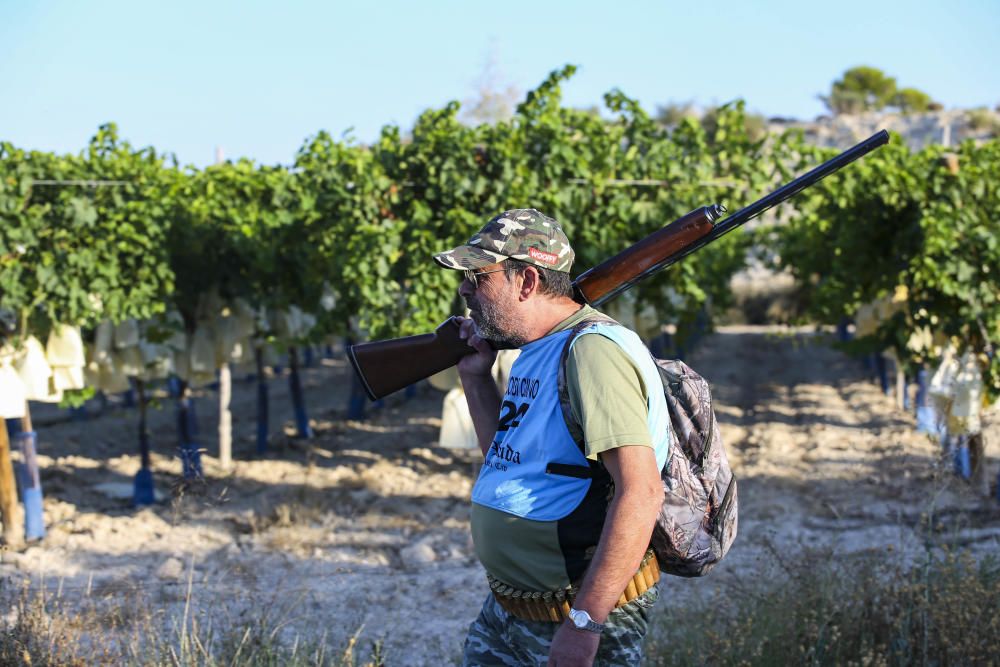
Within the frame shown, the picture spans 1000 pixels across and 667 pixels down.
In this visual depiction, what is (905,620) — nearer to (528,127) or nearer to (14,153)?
(528,127)

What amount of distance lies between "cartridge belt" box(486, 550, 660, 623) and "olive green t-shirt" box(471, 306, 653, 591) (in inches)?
0.8

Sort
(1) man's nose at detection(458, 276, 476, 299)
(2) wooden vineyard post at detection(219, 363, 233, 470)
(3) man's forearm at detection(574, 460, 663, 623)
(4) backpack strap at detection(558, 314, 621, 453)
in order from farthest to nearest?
(2) wooden vineyard post at detection(219, 363, 233, 470) → (1) man's nose at detection(458, 276, 476, 299) → (4) backpack strap at detection(558, 314, 621, 453) → (3) man's forearm at detection(574, 460, 663, 623)

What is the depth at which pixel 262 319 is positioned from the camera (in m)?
10.6

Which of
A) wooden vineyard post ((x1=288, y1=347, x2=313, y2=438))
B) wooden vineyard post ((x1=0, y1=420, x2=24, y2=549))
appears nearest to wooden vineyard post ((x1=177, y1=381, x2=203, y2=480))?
wooden vineyard post ((x1=288, y1=347, x2=313, y2=438))

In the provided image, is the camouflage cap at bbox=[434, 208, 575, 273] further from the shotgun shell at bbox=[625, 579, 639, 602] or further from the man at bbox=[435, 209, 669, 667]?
the shotgun shell at bbox=[625, 579, 639, 602]

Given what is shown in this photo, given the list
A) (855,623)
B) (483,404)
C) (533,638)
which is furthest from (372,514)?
(533,638)

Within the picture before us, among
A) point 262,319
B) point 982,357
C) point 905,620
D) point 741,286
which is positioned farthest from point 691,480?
point 741,286

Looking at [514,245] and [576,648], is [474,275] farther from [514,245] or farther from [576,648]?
[576,648]

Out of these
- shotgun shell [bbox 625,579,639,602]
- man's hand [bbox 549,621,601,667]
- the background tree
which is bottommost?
man's hand [bbox 549,621,601,667]

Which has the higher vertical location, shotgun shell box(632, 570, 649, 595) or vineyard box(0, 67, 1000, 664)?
vineyard box(0, 67, 1000, 664)

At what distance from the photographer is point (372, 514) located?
8.70 meters

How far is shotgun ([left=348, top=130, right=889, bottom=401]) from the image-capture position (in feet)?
8.23

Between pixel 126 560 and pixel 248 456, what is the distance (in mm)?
4484

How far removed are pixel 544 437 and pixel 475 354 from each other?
591mm
